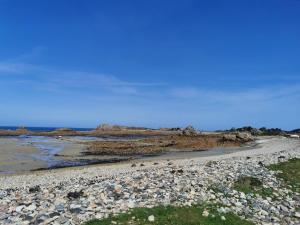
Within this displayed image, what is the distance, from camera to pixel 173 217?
13.0 m

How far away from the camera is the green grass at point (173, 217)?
12.4 m

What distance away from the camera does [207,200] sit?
15148mm

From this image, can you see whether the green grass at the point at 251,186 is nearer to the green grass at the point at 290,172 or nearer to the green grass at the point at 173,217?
the green grass at the point at 290,172

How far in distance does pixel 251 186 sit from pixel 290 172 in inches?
248

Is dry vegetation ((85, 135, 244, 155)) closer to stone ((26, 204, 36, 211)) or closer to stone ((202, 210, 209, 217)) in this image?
stone ((26, 204, 36, 211))

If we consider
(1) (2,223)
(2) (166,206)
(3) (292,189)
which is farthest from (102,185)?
(3) (292,189)

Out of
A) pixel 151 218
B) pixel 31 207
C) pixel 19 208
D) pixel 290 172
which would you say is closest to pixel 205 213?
pixel 151 218

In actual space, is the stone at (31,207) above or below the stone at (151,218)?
above

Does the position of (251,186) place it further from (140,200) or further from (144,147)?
(144,147)

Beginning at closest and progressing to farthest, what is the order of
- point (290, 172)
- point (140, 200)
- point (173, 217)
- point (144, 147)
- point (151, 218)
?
point (151, 218) → point (173, 217) → point (140, 200) → point (290, 172) → point (144, 147)

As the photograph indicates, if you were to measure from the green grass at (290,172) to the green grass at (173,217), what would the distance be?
727cm

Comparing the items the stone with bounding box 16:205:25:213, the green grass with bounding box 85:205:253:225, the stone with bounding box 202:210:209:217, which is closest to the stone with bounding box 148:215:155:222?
the green grass with bounding box 85:205:253:225

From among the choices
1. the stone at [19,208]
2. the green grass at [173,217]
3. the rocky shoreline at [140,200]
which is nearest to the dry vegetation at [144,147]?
the rocky shoreline at [140,200]

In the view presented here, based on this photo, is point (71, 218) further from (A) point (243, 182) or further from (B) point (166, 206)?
(A) point (243, 182)
